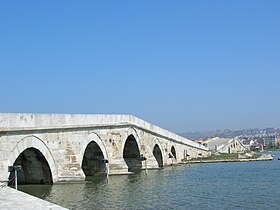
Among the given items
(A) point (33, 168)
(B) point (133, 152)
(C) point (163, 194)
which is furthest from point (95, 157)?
(C) point (163, 194)

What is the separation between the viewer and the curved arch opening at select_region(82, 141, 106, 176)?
2573cm

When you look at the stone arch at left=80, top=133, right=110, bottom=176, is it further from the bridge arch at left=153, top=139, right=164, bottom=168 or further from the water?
the bridge arch at left=153, top=139, right=164, bottom=168

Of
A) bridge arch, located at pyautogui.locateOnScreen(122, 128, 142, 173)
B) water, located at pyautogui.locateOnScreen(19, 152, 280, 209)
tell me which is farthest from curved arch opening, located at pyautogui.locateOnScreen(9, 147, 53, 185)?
bridge arch, located at pyautogui.locateOnScreen(122, 128, 142, 173)

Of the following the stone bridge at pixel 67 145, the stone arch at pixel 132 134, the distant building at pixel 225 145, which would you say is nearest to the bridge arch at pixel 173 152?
the stone bridge at pixel 67 145

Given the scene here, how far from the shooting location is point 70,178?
20.7 m

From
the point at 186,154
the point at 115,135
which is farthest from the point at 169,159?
the point at 115,135

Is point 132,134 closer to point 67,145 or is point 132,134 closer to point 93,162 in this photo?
point 93,162

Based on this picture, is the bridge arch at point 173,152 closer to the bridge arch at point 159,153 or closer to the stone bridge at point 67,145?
the bridge arch at point 159,153

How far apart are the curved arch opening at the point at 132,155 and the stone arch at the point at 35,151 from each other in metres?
11.7

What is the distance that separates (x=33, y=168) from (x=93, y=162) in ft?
21.1

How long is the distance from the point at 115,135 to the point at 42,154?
838 cm

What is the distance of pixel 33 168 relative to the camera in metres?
20.2

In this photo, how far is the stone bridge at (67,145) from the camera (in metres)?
17.4

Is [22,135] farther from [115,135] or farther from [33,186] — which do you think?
[115,135]
